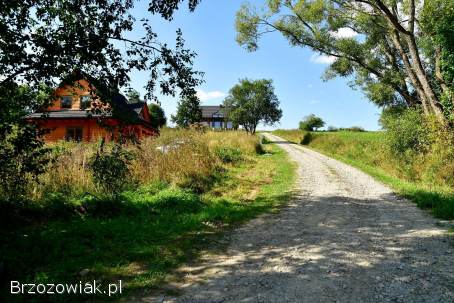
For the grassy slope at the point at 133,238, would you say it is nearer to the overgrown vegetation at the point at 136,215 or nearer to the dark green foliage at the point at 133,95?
the overgrown vegetation at the point at 136,215

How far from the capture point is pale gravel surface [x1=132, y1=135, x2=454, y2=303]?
459cm

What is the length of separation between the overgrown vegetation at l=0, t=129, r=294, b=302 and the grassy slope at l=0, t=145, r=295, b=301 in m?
0.02

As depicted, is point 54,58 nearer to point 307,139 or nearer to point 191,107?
point 191,107

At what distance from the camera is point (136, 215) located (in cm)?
881

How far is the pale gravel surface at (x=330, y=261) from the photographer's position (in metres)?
4.59

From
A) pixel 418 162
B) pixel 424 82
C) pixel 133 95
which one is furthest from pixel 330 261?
pixel 424 82

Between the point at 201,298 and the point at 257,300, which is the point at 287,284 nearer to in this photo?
the point at 257,300

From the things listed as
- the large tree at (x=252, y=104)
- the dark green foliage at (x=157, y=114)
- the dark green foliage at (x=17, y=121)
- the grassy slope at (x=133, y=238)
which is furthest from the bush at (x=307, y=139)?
the dark green foliage at (x=17, y=121)

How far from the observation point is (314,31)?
2348 cm

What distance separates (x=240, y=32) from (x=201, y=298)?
22.8 metres

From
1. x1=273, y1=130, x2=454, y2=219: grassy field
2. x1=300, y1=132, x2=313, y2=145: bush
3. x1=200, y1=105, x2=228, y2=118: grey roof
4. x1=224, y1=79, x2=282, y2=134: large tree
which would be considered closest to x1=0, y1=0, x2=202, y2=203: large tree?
x1=273, y1=130, x2=454, y2=219: grassy field

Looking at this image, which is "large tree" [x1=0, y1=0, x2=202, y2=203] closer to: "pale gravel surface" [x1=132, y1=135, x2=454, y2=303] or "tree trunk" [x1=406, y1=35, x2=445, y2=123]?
"pale gravel surface" [x1=132, y1=135, x2=454, y2=303]

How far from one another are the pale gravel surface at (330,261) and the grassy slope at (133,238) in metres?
0.67

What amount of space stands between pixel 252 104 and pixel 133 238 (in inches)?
2184
